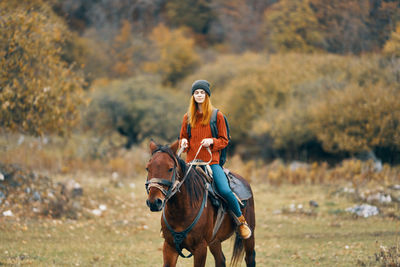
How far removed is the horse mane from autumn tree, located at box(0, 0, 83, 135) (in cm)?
898

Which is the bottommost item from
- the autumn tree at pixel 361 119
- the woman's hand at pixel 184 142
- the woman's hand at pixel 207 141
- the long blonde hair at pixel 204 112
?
the autumn tree at pixel 361 119

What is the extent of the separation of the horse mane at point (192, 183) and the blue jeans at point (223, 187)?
291mm

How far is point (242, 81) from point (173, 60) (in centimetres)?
1609

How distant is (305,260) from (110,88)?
85.4 feet

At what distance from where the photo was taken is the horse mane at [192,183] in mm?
5598

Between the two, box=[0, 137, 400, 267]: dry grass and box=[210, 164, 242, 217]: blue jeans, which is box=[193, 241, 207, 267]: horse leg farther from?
box=[0, 137, 400, 267]: dry grass

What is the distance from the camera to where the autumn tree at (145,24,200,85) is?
47.8 m

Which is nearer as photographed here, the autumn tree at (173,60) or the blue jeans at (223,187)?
the blue jeans at (223,187)

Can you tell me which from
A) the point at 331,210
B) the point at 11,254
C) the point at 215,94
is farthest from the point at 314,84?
the point at 11,254

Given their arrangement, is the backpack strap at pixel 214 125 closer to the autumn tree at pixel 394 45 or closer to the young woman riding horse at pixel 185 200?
the young woman riding horse at pixel 185 200

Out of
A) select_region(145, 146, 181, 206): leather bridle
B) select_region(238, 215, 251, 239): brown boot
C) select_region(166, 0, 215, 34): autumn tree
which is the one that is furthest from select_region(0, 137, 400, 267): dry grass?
select_region(166, 0, 215, 34): autumn tree

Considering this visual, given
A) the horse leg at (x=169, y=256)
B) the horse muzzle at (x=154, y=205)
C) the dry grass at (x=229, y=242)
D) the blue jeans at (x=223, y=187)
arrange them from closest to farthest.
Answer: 1. the horse muzzle at (x=154, y=205)
2. the horse leg at (x=169, y=256)
3. the blue jeans at (x=223, y=187)
4. the dry grass at (x=229, y=242)

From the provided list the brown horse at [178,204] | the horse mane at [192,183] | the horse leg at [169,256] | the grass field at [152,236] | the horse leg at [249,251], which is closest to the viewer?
the brown horse at [178,204]

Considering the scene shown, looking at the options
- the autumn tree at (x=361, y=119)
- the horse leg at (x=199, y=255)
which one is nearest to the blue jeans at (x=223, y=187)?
the horse leg at (x=199, y=255)
